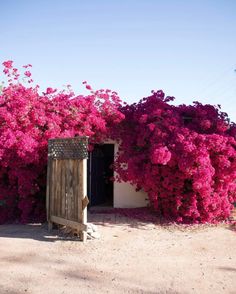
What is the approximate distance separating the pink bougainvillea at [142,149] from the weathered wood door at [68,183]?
2.61 feet

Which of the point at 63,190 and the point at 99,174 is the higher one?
the point at 99,174

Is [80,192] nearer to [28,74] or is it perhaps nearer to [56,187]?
[56,187]

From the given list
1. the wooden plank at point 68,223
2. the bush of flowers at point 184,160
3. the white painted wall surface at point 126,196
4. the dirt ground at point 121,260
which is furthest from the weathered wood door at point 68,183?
the white painted wall surface at point 126,196

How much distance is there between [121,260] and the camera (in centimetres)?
623

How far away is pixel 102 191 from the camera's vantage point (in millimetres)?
12547

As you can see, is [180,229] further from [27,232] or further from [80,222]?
[27,232]

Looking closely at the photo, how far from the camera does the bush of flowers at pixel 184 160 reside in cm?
896

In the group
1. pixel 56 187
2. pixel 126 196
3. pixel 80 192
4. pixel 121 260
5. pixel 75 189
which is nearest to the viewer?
pixel 121 260

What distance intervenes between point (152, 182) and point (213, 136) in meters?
2.03

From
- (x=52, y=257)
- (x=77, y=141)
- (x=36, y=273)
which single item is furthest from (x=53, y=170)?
(x=36, y=273)

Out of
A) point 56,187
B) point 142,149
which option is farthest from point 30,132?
point 142,149

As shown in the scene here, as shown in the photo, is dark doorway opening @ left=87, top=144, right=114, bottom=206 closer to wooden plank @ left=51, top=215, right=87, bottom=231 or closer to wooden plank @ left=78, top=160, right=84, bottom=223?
wooden plank @ left=51, top=215, right=87, bottom=231

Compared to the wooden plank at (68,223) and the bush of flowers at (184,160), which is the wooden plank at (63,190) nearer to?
the wooden plank at (68,223)

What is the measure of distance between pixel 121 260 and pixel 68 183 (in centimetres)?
235
